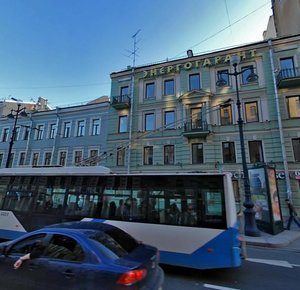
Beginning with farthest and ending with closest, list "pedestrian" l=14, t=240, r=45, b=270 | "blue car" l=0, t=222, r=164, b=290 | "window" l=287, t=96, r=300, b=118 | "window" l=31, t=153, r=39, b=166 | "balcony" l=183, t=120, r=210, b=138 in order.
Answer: "window" l=31, t=153, r=39, b=166 < "balcony" l=183, t=120, r=210, b=138 < "window" l=287, t=96, r=300, b=118 < "pedestrian" l=14, t=240, r=45, b=270 < "blue car" l=0, t=222, r=164, b=290

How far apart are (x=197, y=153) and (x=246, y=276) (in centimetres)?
1461

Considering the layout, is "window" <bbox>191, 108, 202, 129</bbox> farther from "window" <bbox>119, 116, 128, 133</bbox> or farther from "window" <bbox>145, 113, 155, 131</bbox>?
"window" <bbox>119, 116, 128, 133</bbox>

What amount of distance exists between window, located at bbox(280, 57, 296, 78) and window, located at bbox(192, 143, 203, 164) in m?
8.79

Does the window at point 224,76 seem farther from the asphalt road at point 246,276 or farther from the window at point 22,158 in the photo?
the window at point 22,158

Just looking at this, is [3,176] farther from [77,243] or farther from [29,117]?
[29,117]

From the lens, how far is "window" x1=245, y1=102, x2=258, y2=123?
1923 centimetres

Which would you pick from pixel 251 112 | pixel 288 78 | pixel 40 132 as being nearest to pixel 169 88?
pixel 251 112

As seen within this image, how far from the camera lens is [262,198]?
12211 millimetres

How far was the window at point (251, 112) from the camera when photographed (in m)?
19.2

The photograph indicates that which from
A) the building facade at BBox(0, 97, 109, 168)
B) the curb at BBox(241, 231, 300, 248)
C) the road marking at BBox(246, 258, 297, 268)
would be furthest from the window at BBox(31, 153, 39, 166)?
the road marking at BBox(246, 258, 297, 268)

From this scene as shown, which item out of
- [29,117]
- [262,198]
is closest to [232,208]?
[262,198]

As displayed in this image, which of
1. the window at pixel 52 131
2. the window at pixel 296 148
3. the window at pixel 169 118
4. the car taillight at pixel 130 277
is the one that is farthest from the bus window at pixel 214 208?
the window at pixel 52 131

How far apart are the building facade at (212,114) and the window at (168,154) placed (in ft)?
0.30

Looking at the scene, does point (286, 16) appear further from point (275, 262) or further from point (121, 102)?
point (275, 262)
